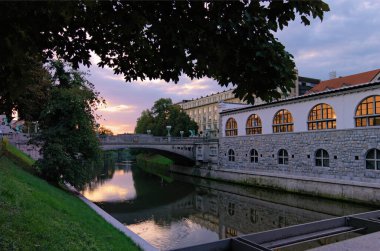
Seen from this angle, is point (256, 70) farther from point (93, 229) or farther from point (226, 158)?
point (226, 158)

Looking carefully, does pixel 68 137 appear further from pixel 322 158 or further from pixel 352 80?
pixel 352 80

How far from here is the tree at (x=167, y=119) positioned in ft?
222

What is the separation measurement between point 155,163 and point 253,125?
33115mm

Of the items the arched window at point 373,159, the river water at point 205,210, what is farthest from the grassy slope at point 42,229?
the arched window at point 373,159

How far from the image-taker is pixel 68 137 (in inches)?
791

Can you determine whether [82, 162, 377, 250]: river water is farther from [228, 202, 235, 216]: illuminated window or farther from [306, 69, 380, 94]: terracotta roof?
[306, 69, 380, 94]: terracotta roof

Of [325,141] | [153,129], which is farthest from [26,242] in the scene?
[153,129]

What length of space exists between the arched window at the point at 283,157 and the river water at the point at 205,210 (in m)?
3.23

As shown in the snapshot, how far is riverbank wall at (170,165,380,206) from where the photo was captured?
22812 mm

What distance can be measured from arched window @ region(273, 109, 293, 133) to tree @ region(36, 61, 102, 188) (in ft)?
62.3

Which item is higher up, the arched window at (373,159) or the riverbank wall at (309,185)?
the arched window at (373,159)

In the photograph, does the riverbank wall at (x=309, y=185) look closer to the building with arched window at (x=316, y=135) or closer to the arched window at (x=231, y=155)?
the building with arched window at (x=316, y=135)

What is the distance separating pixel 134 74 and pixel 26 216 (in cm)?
527

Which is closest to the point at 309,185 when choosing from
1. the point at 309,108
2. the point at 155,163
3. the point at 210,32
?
the point at 309,108
